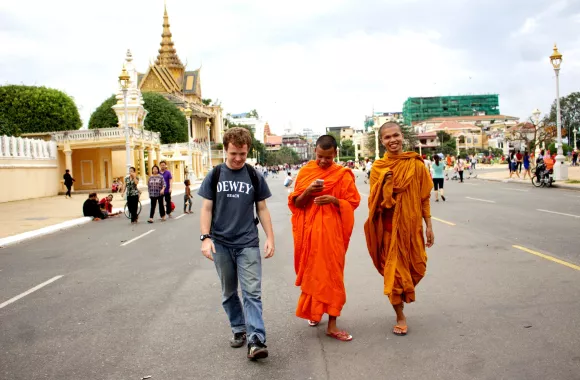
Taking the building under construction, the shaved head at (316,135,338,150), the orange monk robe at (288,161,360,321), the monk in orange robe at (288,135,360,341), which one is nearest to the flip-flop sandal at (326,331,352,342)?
the monk in orange robe at (288,135,360,341)

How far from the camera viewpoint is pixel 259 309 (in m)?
4.41

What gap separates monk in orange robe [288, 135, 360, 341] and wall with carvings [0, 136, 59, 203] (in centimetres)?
2667

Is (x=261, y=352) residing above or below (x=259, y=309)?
below

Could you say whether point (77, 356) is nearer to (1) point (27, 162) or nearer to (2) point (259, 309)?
(2) point (259, 309)

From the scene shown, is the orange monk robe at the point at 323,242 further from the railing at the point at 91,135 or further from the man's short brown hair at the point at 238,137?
the railing at the point at 91,135

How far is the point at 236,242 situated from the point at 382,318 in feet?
5.49

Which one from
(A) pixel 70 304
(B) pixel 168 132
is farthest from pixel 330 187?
(B) pixel 168 132

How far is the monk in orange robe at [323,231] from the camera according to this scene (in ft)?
15.5

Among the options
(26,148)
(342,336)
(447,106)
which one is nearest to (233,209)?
(342,336)

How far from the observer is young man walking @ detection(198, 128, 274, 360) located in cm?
449

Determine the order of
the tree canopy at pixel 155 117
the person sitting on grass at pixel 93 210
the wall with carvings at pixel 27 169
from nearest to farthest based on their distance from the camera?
the person sitting on grass at pixel 93 210 → the wall with carvings at pixel 27 169 → the tree canopy at pixel 155 117

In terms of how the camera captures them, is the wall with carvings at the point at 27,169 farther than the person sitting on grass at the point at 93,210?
Yes

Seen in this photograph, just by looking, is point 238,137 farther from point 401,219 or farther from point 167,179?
point 167,179

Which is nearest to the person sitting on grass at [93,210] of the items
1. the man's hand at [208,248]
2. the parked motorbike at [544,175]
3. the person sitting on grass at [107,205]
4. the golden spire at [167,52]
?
the person sitting on grass at [107,205]
